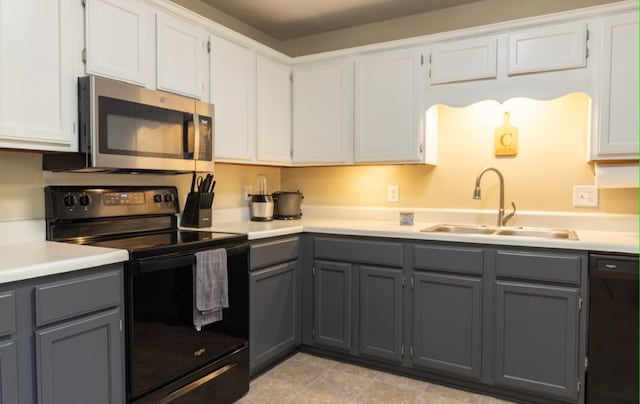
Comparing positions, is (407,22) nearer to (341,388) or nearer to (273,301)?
(273,301)

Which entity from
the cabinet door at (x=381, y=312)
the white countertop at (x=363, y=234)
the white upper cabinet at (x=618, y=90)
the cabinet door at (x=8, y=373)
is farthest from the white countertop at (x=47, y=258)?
the white upper cabinet at (x=618, y=90)

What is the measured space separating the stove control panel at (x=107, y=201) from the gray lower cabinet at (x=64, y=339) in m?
0.59

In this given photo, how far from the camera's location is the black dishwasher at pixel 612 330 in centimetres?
194

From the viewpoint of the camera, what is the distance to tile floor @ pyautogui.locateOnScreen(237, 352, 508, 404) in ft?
7.43

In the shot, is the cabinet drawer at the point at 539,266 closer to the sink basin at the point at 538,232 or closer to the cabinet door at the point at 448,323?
the cabinet door at the point at 448,323

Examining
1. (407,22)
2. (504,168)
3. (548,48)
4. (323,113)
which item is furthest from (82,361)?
(407,22)

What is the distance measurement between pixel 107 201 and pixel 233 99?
972 millimetres

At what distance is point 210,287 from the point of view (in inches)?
80.6

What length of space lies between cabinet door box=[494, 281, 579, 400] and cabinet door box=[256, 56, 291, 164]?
1690 millimetres

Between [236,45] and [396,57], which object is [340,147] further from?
[236,45]

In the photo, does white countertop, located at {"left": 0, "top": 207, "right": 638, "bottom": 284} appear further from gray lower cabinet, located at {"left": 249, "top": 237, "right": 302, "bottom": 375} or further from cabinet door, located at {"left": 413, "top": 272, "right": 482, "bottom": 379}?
cabinet door, located at {"left": 413, "top": 272, "right": 482, "bottom": 379}

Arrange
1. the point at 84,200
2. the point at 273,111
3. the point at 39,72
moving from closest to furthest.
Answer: the point at 39,72, the point at 84,200, the point at 273,111

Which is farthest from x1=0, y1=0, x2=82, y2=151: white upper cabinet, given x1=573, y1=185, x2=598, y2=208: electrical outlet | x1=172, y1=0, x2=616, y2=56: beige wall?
x1=573, y1=185, x2=598, y2=208: electrical outlet

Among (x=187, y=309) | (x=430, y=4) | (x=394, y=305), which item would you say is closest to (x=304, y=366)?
(x=394, y=305)
